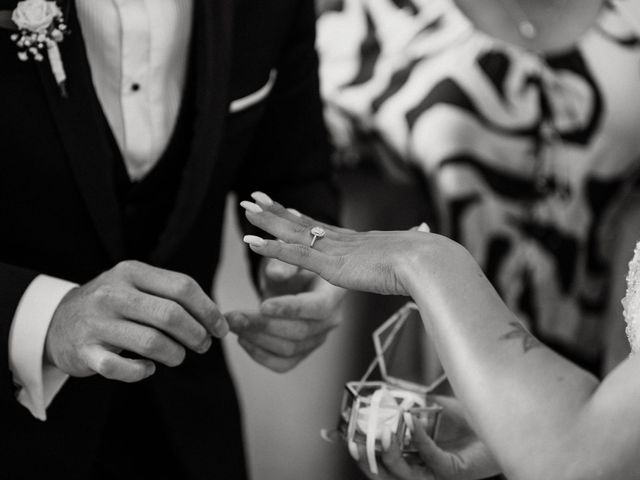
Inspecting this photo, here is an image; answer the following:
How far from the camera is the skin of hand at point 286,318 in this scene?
4.07 ft

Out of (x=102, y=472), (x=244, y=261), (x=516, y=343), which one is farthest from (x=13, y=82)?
(x=244, y=261)

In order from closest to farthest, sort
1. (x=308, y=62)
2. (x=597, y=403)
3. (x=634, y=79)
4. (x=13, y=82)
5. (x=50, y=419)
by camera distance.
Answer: (x=597, y=403) → (x=13, y=82) → (x=50, y=419) → (x=308, y=62) → (x=634, y=79)

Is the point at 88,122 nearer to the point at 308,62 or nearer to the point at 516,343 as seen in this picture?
the point at 308,62

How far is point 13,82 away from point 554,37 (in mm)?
1155

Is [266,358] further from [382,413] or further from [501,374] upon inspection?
[501,374]

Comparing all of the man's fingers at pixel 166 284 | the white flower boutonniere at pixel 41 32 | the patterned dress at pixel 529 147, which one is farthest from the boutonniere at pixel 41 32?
the patterned dress at pixel 529 147

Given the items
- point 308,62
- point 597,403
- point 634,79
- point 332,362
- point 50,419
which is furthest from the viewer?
point 332,362

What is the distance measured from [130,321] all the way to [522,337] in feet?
1.40

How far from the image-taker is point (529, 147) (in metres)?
1.91

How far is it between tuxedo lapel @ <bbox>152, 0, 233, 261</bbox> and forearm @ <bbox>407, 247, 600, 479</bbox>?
396mm

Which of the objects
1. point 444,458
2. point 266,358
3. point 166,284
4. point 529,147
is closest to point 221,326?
point 166,284

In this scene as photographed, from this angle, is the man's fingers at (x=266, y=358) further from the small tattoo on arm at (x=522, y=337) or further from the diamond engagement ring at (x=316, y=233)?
the small tattoo on arm at (x=522, y=337)

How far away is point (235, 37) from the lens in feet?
4.48

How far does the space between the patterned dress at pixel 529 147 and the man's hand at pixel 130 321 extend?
0.93 m
